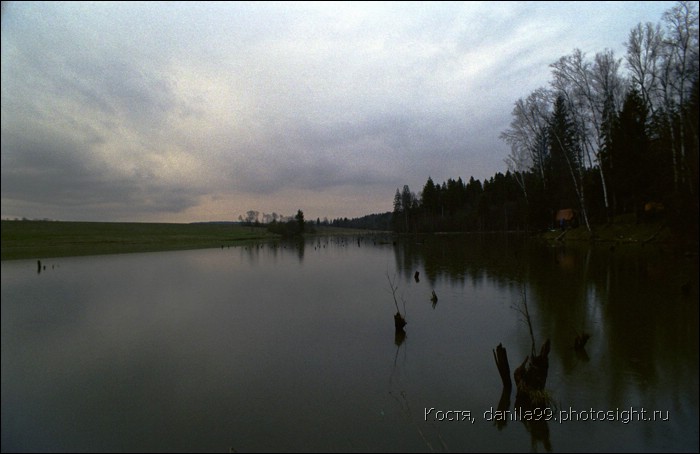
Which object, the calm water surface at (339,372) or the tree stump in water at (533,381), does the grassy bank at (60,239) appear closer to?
the calm water surface at (339,372)

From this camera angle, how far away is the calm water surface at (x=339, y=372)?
16.1ft

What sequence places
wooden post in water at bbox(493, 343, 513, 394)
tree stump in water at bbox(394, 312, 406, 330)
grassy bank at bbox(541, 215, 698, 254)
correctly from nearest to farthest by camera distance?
wooden post in water at bbox(493, 343, 513, 394) → tree stump in water at bbox(394, 312, 406, 330) → grassy bank at bbox(541, 215, 698, 254)

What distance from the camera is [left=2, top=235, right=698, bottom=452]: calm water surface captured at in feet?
16.1

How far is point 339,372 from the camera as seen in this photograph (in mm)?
7297

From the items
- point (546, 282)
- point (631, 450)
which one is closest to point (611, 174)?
point (546, 282)

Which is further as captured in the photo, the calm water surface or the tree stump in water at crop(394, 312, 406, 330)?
the tree stump in water at crop(394, 312, 406, 330)

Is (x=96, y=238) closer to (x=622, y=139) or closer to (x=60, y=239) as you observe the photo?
Result: (x=60, y=239)

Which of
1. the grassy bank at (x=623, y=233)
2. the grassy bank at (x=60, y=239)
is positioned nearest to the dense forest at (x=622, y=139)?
the grassy bank at (x=623, y=233)

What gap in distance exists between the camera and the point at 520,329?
31.2ft

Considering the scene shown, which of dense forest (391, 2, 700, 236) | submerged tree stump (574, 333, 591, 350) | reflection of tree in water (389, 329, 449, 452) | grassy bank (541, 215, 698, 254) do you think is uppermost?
dense forest (391, 2, 700, 236)

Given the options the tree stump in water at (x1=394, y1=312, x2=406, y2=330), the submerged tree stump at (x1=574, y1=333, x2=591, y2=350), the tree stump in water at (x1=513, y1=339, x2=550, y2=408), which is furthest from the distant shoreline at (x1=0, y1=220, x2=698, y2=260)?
the tree stump in water at (x1=394, y1=312, x2=406, y2=330)

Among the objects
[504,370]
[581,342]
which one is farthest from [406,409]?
[581,342]

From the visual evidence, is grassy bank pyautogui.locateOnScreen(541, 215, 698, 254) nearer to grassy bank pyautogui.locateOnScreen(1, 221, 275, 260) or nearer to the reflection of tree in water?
the reflection of tree in water

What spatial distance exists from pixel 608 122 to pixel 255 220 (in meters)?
116
